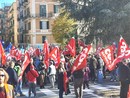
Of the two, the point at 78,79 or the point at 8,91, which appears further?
the point at 78,79

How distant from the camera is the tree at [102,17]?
1928 centimetres

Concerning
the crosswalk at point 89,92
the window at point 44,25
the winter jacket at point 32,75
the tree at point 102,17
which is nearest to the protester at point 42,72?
the crosswalk at point 89,92

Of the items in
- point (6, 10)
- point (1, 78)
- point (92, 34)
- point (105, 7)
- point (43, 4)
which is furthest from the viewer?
point (6, 10)

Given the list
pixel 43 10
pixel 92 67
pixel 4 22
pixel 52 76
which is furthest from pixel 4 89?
pixel 4 22

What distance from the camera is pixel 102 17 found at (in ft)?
65.2

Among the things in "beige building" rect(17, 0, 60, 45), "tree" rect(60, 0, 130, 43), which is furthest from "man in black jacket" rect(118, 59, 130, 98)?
"beige building" rect(17, 0, 60, 45)

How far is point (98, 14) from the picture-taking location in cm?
2039

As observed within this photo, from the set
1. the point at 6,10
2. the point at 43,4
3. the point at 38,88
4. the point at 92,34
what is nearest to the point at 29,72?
the point at 38,88

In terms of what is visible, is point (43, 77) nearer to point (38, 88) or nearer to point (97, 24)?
point (38, 88)

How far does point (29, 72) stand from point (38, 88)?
4202 mm

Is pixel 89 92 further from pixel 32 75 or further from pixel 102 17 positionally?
pixel 102 17

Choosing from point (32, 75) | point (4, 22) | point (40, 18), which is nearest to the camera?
point (32, 75)

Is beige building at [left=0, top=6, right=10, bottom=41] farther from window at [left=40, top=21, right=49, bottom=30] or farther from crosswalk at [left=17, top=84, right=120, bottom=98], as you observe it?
crosswalk at [left=17, top=84, right=120, bottom=98]

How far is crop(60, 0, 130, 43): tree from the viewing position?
19.3m
